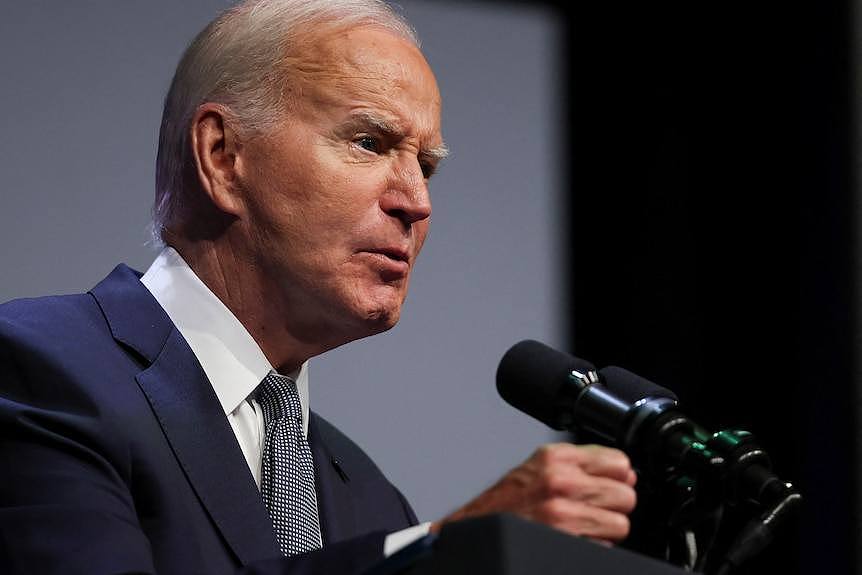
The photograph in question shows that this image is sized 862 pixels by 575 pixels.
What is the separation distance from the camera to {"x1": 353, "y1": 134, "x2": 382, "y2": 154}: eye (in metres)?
2.28


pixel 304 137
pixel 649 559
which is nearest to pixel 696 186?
pixel 304 137

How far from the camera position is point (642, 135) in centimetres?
376

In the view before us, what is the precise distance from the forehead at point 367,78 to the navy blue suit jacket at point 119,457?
0.46 metres

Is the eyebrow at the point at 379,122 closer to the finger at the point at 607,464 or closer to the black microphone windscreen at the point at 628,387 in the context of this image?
the black microphone windscreen at the point at 628,387

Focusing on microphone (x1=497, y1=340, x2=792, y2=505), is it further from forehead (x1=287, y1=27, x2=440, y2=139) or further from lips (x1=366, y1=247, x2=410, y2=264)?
forehead (x1=287, y1=27, x2=440, y2=139)

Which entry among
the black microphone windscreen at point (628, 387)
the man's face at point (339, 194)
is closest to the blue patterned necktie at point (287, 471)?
the man's face at point (339, 194)

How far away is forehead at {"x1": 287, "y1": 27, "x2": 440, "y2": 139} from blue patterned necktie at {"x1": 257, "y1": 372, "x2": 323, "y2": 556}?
48 cm

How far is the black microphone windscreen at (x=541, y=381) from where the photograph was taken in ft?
5.75

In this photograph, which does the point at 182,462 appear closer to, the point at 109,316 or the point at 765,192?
the point at 109,316

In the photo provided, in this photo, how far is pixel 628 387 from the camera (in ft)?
5.75

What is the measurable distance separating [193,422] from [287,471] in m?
0.20

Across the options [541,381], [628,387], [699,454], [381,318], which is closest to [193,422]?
[381,318]

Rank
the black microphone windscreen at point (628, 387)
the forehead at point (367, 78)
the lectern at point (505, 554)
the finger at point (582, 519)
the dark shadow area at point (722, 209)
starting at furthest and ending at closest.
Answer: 1. the dark shadow area at point (722, 209)
2. the forehead at point (367, 78)
3. the black microphone windscreen at point (628, 387)
4. the finger at point (582, 519)
5. the lectern at point (505, 554)

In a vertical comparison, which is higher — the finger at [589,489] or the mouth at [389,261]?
the mouth at [389,261]
